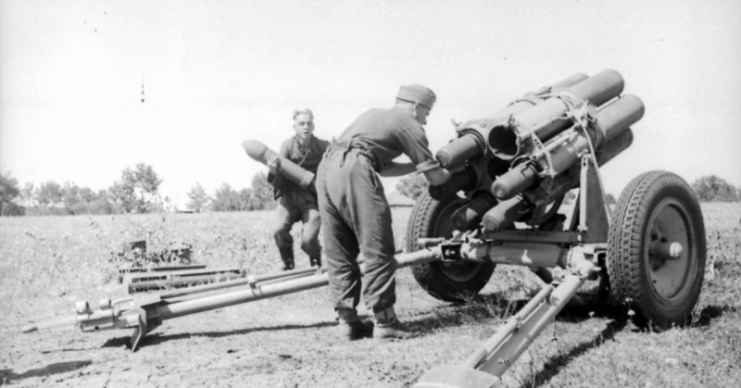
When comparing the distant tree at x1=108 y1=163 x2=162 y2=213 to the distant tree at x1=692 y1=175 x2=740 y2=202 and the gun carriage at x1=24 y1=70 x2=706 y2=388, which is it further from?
the distant tree at x1=692 y1=175 x2=740 y2=202

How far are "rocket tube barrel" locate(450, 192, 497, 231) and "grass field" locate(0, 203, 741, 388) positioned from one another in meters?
0.68

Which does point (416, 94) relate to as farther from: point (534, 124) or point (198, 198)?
point (198, 198)

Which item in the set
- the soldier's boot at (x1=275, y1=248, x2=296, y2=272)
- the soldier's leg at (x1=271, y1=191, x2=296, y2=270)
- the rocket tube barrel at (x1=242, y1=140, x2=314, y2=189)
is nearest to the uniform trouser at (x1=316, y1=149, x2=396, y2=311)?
the rocket tube barrel at (x1=242, y1=140, x2=314, y2=189)

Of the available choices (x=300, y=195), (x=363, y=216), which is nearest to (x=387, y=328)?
(x=363, y=216)

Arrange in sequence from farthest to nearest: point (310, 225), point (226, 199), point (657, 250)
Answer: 1. point (226, 199)
2. point (310, 225)
3. point (657, 250)

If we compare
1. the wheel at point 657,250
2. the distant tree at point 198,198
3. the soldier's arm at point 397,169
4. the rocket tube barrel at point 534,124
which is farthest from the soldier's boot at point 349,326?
the distant tree at point 198,198

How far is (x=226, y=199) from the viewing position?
4716 centimetres

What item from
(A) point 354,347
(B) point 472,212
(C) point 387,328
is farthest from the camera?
(B) point 472,212

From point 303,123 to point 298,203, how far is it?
98 centimetres

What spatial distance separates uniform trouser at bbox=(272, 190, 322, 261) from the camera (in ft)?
24.3

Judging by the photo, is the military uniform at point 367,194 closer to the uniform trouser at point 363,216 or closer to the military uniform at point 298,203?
the uniform trouser at point 363,216

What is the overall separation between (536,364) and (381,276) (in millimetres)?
1253

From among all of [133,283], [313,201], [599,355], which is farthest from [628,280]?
[133,283]

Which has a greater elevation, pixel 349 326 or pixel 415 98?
pixel 415 98
